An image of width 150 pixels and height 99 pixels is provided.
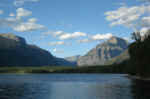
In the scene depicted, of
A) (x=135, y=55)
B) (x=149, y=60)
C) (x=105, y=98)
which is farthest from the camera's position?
(x=135, y=55)

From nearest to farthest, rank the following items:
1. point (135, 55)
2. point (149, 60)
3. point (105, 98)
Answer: point (105, 98), point (149, 60), point (135, 55)

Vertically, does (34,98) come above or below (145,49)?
below

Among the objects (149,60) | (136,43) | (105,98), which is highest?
(136,43)

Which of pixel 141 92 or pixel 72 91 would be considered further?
pixel 72 91

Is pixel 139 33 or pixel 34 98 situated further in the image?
pixel 139 33

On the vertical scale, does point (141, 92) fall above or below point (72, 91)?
below

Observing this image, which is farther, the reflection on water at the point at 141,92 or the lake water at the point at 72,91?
the lake water at the point at 72,91

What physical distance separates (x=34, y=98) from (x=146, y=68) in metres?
102

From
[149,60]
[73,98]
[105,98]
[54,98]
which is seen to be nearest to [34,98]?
[54,98]

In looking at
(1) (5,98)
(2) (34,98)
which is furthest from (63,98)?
(1) (5,98)

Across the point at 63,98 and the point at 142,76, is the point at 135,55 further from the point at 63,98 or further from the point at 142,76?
the point at 63,98

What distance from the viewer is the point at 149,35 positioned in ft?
472

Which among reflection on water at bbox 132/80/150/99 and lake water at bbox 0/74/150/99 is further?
lake water at bbox 0/74/150/99

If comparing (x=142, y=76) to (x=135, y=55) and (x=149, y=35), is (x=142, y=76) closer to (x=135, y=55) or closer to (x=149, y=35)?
(x=135, y=55)
